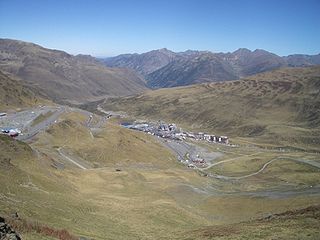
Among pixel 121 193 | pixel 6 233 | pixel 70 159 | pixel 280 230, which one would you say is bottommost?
pixel 70 159

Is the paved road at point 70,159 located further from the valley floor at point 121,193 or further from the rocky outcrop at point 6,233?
the rocky outcrop at point 6,233

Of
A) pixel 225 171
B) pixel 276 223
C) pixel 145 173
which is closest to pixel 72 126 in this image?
pixel 145 173

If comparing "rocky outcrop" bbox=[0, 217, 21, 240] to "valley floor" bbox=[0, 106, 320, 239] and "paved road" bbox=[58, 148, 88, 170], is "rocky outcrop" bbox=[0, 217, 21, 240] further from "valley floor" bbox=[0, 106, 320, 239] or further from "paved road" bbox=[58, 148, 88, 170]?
"paved road" bbox=[58, 148, 88, 170]

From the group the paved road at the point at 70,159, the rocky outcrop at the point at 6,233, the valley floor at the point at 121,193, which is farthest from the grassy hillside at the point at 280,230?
the paved road at the point at 70,159

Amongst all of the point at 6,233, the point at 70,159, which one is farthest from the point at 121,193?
the point at 6,233

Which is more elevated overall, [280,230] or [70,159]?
[280,230]

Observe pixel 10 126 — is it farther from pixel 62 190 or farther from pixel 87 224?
pixel 87 224

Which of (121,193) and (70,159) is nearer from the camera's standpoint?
(121,193)

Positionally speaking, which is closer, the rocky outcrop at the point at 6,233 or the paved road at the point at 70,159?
the rocky outcrop at the point at 6,233

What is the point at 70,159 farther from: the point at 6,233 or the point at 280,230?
the point at 6,233

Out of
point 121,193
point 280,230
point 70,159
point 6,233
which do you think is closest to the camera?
point 6,233

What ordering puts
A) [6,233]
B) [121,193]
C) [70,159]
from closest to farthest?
[6,233], [121,193], [70,159]
